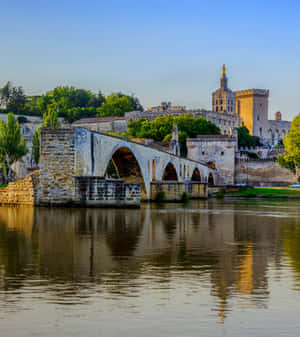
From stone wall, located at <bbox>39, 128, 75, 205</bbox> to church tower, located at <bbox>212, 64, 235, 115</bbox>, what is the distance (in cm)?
12330

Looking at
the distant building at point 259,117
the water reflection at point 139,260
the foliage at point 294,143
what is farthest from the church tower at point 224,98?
the water reflection at point 139,260

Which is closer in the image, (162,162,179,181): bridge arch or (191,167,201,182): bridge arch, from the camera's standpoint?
(162,162,179,181): bridge arch

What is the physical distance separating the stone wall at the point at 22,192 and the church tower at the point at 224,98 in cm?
12280

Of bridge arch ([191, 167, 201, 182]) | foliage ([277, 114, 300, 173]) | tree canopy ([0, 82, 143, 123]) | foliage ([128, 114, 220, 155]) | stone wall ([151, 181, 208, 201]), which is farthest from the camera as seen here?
tree canopy ([0, 82, 143, 123])

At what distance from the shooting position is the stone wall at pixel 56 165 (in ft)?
76.2

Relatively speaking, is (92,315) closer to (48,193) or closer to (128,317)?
(128,317)

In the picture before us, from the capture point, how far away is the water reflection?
632 cm

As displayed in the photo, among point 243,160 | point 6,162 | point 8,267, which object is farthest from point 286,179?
point 8,267

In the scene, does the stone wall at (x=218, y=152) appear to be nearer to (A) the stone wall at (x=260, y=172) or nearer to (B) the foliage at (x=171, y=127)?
(A) the stone wall at (x=260, y=172)

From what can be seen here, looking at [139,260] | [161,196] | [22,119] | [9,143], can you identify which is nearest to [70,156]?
[161,196]

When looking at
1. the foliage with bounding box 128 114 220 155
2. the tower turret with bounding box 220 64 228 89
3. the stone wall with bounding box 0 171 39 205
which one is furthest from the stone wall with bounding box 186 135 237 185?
the tower turret with bounding box 220 64 228 89

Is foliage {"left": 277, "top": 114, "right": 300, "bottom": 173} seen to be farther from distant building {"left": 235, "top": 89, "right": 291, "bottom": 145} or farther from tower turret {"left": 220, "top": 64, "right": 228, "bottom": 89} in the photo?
tower turret {"left": 220, "top": 64, "right": 228, "bottom": 89}

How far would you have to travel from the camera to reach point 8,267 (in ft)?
25.8

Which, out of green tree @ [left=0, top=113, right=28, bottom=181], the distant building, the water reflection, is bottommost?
the water reflection
